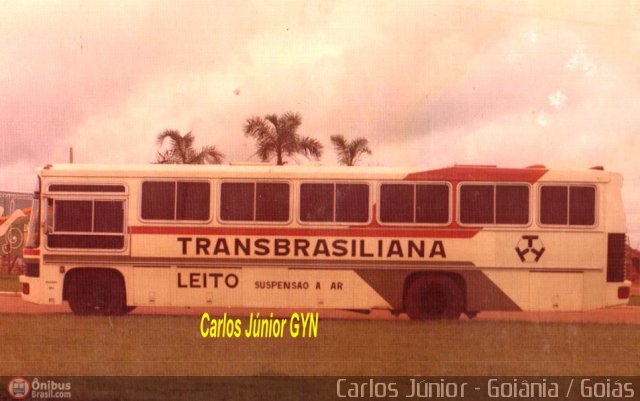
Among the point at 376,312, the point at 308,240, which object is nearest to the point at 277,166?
the point at 308,240

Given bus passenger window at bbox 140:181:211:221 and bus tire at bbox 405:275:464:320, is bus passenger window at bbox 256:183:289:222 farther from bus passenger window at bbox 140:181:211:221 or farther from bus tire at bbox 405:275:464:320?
bus tire at bbox 405:275:464:320

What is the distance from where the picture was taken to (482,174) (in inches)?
445

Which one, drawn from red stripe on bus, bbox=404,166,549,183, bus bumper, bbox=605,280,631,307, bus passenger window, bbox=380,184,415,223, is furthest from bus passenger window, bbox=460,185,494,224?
bus bumper, bbox=605,280,631,307

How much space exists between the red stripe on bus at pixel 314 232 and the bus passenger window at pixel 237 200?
0.18 metres

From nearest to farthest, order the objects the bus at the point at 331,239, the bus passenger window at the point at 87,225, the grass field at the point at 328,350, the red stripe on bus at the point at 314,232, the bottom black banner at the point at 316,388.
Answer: the bottom black banner at the point at 316,388, the grass field at the point at 328,350, the bus at the point at 331,239, the red stripe on bus at the point at 314,232, the bus passenger window at the point at 87,225

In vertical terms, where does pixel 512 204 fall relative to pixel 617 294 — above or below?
above

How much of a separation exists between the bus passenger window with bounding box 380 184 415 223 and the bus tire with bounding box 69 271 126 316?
135 inches

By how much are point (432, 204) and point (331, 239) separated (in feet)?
4.52

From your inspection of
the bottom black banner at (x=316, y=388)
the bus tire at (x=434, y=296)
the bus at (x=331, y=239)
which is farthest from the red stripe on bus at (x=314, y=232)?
the bottom black banner at (x=316, y=388)

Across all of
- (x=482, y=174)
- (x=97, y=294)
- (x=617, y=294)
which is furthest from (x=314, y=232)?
(x=617, y=294)

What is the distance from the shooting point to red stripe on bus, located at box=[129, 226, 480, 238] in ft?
36.9

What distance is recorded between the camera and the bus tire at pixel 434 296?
11.2 metres

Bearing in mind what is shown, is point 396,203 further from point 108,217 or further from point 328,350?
point 108,217

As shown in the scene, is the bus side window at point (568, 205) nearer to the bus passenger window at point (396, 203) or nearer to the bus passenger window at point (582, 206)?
the bus passenger window at point (582, 206)
